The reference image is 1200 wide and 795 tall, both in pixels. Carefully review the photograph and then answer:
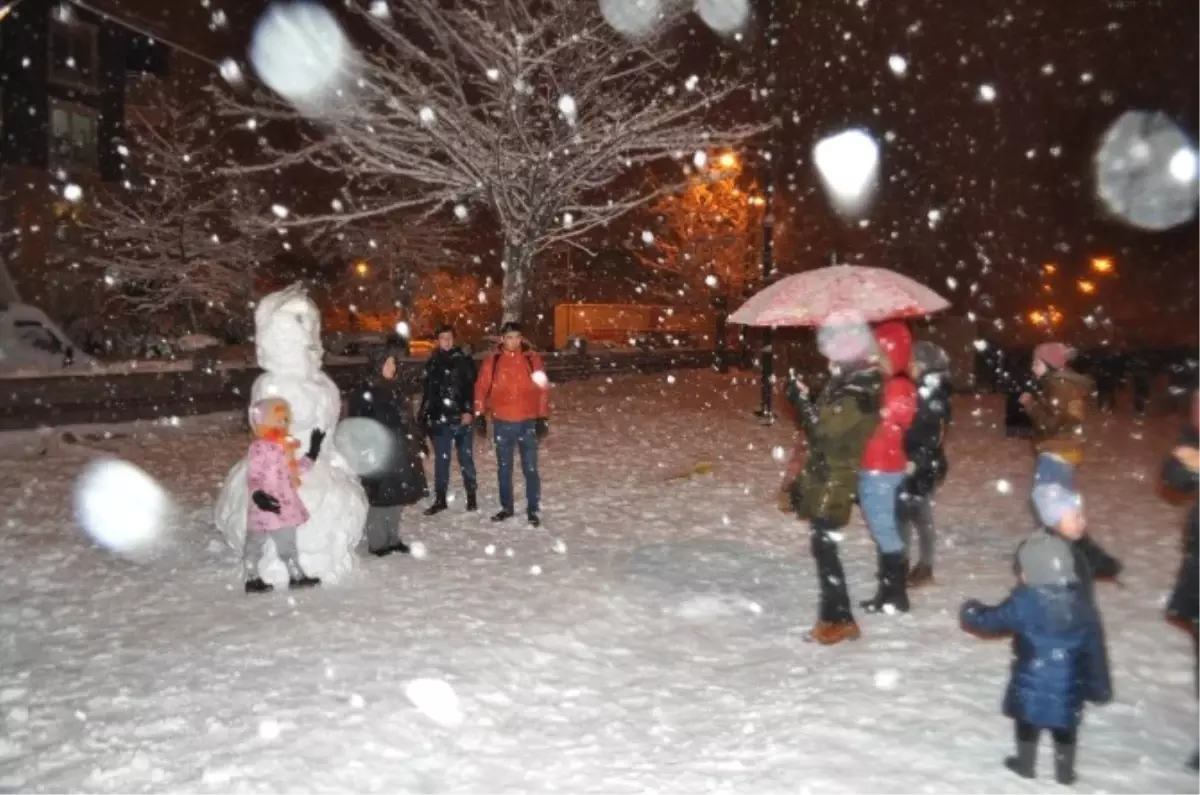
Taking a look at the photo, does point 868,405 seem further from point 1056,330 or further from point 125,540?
point 1056,330

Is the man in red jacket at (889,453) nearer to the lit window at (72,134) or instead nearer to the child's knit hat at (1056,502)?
the child's knit hat at (1056,502)

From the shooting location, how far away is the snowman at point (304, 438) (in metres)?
7.28

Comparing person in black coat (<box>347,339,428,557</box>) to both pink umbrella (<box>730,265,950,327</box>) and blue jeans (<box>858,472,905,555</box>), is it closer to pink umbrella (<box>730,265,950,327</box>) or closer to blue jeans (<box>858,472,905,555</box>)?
pink umbrella (<box>730,265,950,327</box>)

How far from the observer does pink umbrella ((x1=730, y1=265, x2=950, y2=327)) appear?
22.9 feet

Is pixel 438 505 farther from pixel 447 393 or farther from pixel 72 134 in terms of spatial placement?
pixel 72 134

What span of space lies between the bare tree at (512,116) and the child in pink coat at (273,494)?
323 inches

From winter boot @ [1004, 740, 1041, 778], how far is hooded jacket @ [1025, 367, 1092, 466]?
274 centimetres

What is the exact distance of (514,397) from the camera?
8922 mm

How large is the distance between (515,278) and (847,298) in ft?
29.5

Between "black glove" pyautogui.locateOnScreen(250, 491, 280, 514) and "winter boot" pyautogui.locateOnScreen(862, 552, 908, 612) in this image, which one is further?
"black glove" pyautogui.locateOnScreen(250, 491, 280, 514)

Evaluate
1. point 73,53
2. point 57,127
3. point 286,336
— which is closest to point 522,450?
point 286,336

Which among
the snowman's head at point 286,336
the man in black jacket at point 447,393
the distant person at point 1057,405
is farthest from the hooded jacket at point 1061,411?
the snowman's head at point 286,336

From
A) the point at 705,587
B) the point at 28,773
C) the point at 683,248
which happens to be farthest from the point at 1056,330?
the point at 28,773

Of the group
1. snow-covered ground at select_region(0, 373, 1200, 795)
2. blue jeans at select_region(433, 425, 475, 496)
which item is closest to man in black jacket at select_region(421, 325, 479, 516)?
blue jeans at select_region(433, 425, 475, 496)
